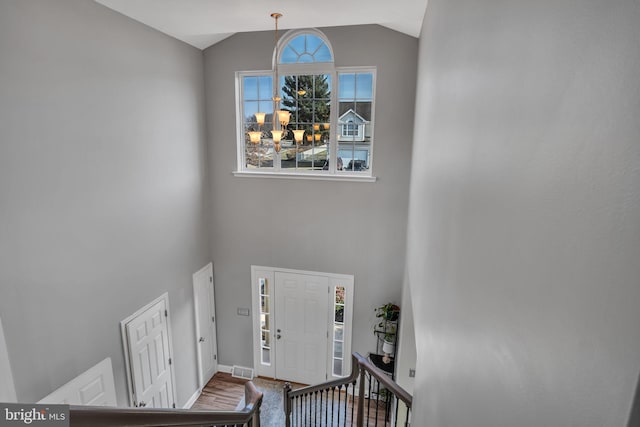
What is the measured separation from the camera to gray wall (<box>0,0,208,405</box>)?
108 inches

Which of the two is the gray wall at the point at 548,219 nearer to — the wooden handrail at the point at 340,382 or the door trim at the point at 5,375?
the wooden handrail at the point at 340,382

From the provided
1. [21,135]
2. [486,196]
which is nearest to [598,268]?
[486,196]

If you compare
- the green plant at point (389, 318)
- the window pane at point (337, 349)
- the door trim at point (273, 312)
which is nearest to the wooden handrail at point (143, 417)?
the green plant at point (389, 318)

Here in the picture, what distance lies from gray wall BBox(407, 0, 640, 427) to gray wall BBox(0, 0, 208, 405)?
3227 millimetres

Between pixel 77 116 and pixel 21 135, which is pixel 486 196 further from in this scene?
pixel 77 116

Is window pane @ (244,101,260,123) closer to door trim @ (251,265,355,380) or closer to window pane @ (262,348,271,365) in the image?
door trim @ (251,265,355,380)

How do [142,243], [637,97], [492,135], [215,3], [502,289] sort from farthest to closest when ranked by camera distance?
[142,243] → [215,3] → [492,135] → [502,289] → [637,97]

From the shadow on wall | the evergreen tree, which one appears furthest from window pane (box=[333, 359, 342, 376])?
the shadow on wall

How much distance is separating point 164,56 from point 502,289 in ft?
15.6

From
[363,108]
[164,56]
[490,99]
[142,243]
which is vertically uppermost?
[164,56]

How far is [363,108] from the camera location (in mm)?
5059

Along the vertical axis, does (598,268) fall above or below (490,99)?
below

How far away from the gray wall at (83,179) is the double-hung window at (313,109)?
1.01m

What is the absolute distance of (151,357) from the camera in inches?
175
